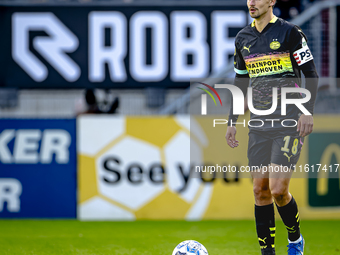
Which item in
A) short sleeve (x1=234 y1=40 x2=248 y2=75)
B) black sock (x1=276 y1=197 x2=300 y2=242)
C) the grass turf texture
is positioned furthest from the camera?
the grass turf texture

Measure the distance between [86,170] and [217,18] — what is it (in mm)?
2998

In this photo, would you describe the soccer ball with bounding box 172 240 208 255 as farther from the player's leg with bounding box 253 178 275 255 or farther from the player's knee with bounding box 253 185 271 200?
the player's knee with bounding box 253 185 271 200

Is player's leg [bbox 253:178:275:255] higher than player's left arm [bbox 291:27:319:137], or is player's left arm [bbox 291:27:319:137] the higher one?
player's left arm [bbox 291:27:319:137]

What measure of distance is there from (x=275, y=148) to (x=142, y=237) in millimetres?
2342

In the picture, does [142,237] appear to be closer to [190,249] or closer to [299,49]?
[190,249]

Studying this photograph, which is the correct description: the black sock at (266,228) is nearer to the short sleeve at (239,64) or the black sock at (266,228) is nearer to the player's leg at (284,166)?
the player's leg at (284,166)

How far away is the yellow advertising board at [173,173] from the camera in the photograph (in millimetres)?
6645

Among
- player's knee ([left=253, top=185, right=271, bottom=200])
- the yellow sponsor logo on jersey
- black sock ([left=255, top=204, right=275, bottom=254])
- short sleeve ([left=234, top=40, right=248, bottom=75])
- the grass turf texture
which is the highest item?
the yellow sponsor logo on jersey

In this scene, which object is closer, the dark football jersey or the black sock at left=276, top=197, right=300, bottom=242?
the dark football jersey

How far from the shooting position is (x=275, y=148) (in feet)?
11.6

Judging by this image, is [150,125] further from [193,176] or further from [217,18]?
[217,18]

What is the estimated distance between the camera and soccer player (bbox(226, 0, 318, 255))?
3.48 metres

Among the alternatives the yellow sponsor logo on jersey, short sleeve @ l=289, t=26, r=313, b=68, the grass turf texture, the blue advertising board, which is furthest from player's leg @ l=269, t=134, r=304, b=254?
the blue advertising board

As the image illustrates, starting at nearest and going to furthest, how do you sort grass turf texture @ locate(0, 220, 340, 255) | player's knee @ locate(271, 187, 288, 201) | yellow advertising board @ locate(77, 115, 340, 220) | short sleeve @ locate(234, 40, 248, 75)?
player's knee @ locate(271, 187, 288, 201), short sleeve @ locate(234, 40, 248, 75), grass turf texture @ locate(0, 220, 340, 255), yellow advertising board @ locate(77, 115, 340, 220)
